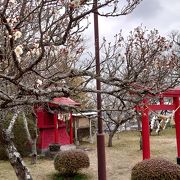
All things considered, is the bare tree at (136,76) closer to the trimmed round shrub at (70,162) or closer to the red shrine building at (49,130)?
the trimmed round shrub at (70,162)

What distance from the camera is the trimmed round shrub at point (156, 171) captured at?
10.2m

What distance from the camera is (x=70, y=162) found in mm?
13266

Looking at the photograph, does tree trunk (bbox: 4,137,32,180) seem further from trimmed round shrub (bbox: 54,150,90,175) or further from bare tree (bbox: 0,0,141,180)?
trimmed round shrub (bbox: 54,150,90,175)

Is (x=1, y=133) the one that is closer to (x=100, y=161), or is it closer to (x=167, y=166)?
(x=100, y=161)

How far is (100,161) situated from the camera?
380 inches

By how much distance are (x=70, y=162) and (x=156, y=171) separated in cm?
395

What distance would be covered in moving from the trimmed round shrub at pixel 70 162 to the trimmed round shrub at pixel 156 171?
3.15m

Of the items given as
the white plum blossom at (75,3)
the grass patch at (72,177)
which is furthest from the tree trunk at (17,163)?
the white plum blossom at (75,3)

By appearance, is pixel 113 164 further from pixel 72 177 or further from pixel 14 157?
pixel 14 157

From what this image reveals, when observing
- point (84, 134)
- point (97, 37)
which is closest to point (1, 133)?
point (97, 37)

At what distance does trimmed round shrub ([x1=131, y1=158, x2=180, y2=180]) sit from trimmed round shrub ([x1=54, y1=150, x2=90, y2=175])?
3148 mm

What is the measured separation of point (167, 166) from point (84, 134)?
15.5 m

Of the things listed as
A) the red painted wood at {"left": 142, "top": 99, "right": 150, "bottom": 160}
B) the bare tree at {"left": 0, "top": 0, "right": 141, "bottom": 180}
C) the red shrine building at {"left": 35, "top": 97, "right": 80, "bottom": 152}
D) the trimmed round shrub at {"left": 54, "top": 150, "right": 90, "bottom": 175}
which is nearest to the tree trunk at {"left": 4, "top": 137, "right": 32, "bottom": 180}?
the bare tree at {"left": 0, "top": 0, "right": 141, "bottom": 180}

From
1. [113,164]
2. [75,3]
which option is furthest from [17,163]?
[113,164]
